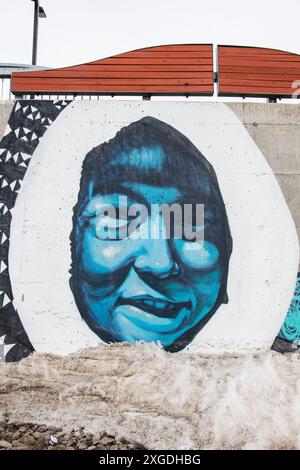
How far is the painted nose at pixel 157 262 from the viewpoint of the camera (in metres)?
6.05

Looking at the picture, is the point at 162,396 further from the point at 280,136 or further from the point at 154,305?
the point at 280,136

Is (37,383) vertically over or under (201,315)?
under

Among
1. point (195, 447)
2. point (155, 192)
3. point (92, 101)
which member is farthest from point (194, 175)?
point (195, 447)

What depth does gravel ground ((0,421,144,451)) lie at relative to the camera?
181 inches

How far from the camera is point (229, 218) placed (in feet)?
20.5

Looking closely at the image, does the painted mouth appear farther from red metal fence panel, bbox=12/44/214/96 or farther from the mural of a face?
red metal fence panel, bbox=12/44/214/96

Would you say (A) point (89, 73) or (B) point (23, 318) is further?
(A) point (89, 73)

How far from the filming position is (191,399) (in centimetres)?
516

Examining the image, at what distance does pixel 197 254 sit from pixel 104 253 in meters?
1.37

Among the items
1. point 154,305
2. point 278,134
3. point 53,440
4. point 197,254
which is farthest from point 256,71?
point 53,440

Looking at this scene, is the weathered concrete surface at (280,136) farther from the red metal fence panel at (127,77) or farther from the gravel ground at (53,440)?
the gravel ground at (53,440)
